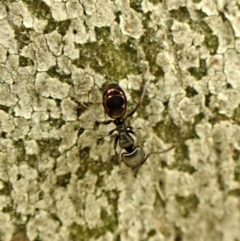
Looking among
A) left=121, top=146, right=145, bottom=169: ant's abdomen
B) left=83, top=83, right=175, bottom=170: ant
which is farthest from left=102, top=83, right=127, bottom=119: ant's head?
left=121, top=146, right=145, bottom=169: ant's abdomen

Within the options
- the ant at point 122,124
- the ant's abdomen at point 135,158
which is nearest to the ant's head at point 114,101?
the ant at point 122,124

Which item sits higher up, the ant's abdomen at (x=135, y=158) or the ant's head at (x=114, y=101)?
the ant's head at (x=114, y=101)

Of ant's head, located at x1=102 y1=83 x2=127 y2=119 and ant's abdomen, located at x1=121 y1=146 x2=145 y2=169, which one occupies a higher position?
ant's head, located at x1=102 y1=83 x2=127 y2=119

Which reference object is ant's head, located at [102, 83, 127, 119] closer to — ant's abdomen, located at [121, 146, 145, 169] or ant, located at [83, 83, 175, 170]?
ant, located at [83, 83, 175, 170]

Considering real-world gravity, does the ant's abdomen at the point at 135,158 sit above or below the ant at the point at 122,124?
below

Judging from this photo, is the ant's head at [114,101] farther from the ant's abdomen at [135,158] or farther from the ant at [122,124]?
the ant's abdomen at [135,158]
